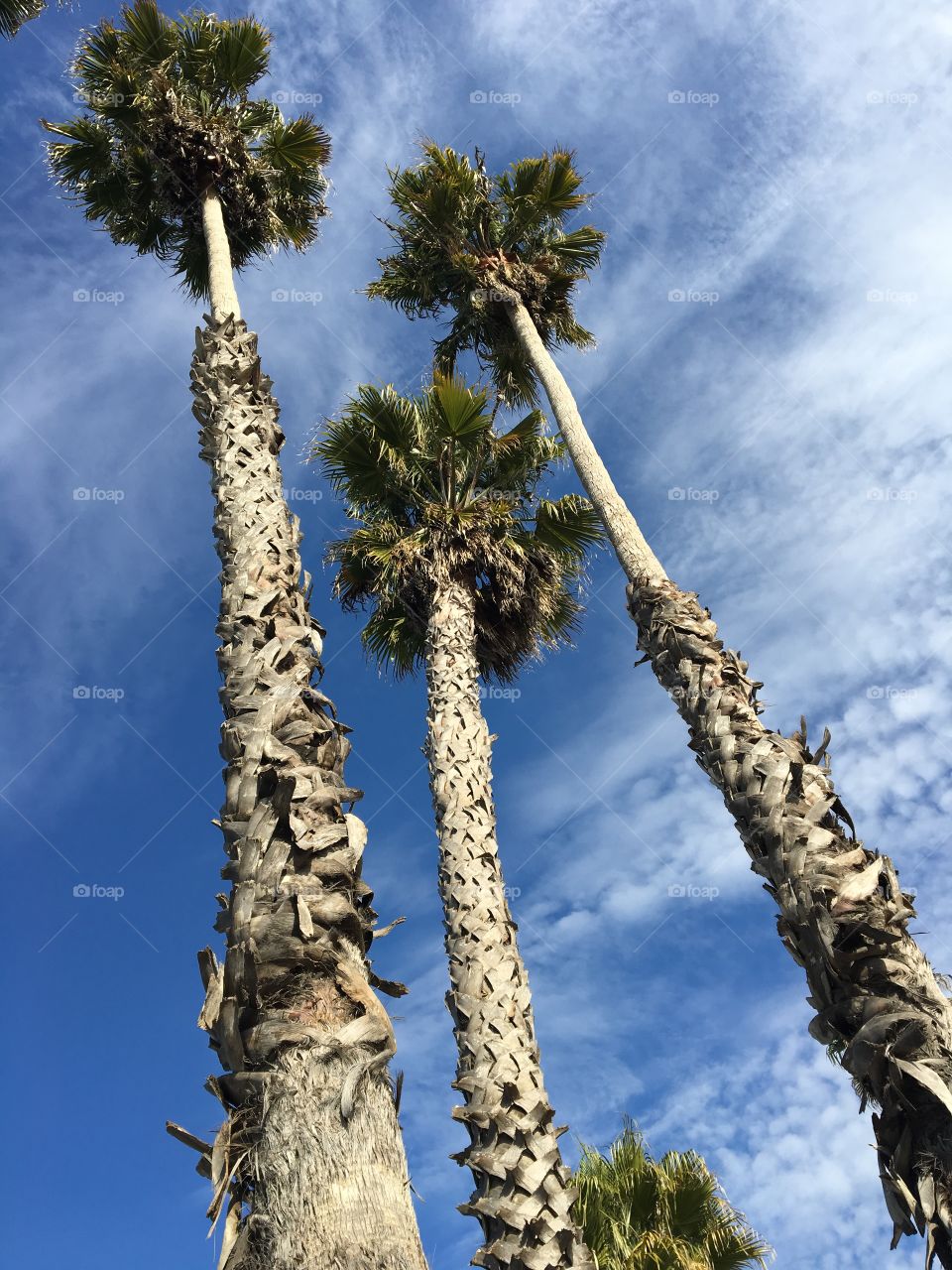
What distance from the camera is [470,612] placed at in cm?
1020

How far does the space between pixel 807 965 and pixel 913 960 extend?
515 millimetres

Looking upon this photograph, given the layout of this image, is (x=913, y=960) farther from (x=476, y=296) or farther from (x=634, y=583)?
(x=476, y=296)

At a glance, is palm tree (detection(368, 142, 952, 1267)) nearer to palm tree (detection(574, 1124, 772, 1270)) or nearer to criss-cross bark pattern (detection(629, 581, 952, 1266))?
criss-cross bark pattern (detection(629, 581, 952, 1266))

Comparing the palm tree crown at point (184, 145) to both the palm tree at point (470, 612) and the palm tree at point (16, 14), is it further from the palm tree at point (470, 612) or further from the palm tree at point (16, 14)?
the palm tree at point (470, 612)

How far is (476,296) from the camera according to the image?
451 inches

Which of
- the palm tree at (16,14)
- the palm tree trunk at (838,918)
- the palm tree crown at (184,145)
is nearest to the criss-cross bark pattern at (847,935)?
the palm tree trunk at (838,918)

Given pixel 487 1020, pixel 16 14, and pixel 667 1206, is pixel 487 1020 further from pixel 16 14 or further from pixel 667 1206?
pixel 16 14

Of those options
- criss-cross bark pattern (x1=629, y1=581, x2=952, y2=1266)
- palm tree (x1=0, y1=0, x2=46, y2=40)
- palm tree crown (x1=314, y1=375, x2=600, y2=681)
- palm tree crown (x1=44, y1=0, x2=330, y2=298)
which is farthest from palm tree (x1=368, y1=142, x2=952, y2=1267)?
palm tree (x1=0, y1=0, x2=46, y2=40)

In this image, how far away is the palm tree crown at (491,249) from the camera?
1165 centimetres

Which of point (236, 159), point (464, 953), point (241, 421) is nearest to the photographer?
point (241, 421)

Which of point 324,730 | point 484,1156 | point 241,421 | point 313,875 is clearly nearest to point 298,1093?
point 313,875

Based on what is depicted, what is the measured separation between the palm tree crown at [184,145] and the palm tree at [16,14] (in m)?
0.62

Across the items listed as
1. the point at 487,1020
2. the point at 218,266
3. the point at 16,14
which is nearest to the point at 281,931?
the point at 487,1020

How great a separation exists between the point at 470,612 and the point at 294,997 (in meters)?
7.26
